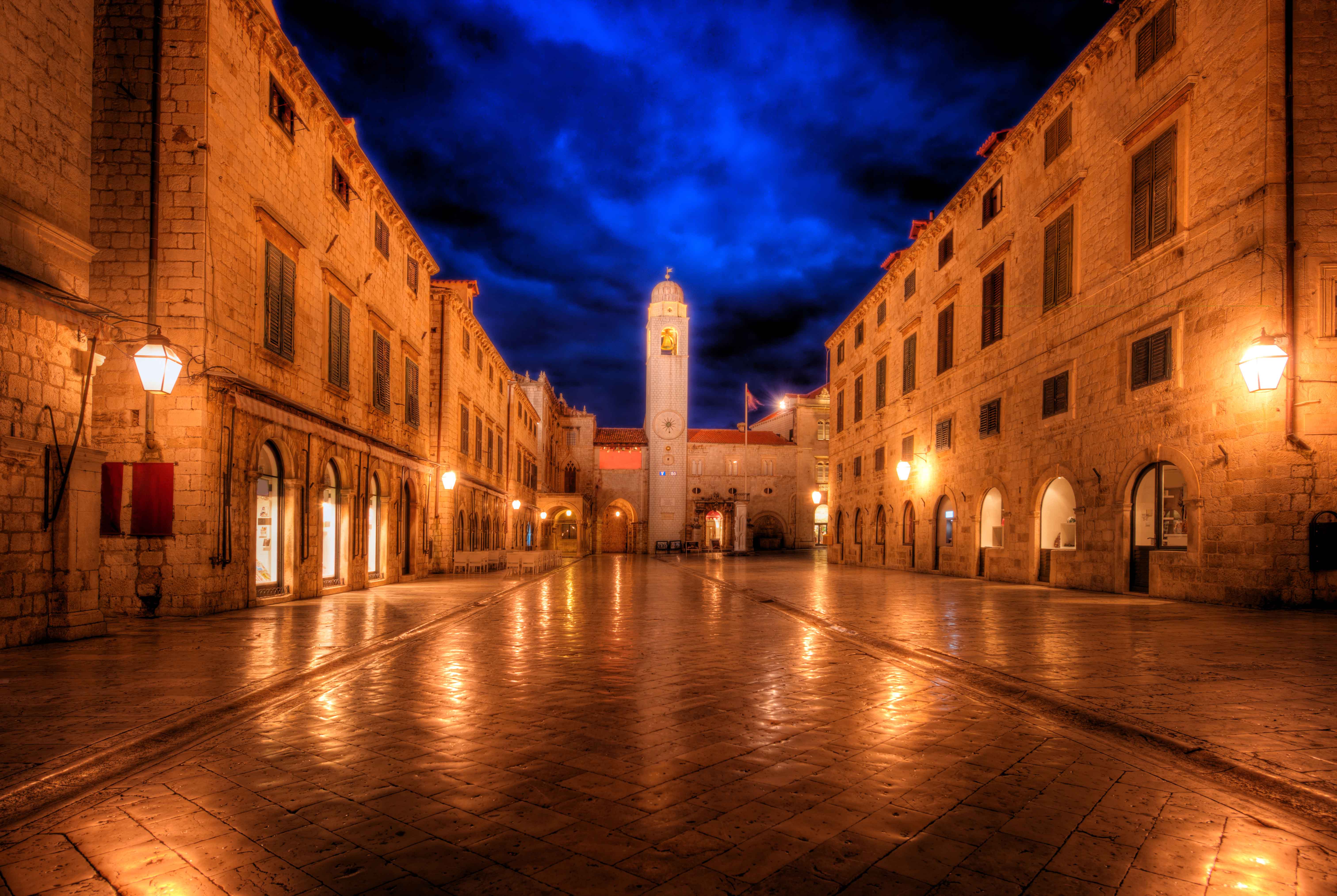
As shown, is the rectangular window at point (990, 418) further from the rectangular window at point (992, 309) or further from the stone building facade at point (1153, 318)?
the rectangular window at point (992, 309)

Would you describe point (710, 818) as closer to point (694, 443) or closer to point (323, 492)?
point (323, 492)

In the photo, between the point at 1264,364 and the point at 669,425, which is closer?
the point at 1264,364

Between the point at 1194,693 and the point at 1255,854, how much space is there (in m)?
3.15

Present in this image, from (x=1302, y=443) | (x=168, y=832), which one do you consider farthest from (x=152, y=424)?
(x=1302, y=443)

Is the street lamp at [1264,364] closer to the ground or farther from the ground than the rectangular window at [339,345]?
closer to the ground

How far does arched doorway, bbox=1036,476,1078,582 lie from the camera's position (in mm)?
17406

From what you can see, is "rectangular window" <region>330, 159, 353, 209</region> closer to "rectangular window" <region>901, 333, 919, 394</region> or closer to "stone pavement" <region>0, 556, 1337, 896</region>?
"stone pavement" <region>0, 556, 1337, 896</region>

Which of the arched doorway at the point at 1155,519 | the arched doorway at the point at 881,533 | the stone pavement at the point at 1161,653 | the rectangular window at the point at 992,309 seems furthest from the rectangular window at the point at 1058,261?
the arched doorway at the point at 881,533

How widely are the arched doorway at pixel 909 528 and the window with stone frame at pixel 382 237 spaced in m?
18.7

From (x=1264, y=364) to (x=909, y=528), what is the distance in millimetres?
16739

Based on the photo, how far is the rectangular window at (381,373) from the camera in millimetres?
19203

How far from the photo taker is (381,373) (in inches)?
779

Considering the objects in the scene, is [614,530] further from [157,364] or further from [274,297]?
[157,364]

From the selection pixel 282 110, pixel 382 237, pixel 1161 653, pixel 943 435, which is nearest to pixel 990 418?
pixel 943 435
